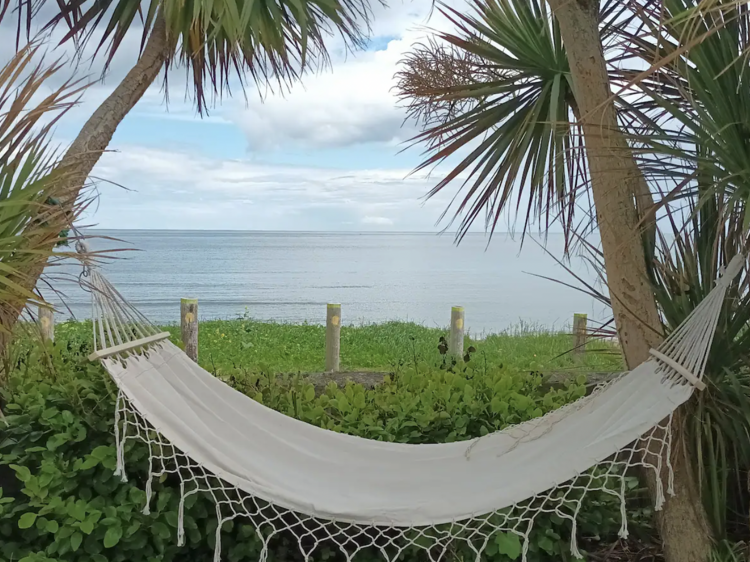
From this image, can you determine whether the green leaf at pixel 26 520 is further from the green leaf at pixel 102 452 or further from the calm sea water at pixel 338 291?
the calm sea water at pixel 338 291

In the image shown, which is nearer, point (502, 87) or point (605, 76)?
point (605, 76)

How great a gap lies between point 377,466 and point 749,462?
88 centimetres

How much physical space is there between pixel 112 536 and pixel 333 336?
126 inches

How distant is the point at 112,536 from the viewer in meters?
1.46

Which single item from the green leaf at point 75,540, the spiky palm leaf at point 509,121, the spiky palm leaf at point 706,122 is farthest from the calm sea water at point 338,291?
the green leaf at point 75,540

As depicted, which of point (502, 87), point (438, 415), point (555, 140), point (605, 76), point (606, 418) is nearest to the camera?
point (606, 418)

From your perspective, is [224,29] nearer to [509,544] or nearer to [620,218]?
[620,218]

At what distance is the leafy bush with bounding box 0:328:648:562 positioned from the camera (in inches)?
59.0

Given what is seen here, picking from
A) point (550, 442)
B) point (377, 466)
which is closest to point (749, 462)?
point (550, 442)

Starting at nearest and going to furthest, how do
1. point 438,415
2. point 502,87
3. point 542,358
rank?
1. point 438,415
2. point 502,87
3. point 542,358

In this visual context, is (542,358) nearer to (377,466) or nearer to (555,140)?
(555,140)

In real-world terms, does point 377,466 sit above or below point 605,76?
below

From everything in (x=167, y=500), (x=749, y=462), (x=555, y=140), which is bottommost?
(x=167, y=500)

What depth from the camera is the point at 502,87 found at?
88.3 inches
